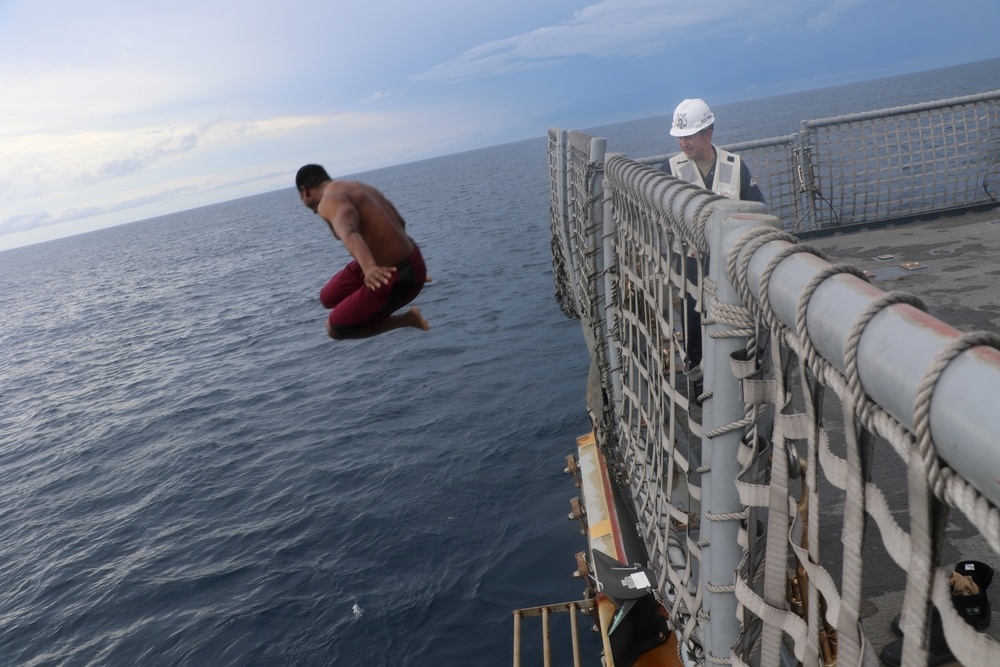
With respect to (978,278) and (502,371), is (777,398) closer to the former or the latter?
(978,278)

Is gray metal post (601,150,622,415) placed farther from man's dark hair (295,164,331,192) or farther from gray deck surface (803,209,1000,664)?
man's dark hair (295,164,331,192)

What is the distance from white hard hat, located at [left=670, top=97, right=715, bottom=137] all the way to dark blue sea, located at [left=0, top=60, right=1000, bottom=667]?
8410 mm

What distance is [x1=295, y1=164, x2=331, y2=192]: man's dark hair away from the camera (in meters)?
4.66

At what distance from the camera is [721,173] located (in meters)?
6.45

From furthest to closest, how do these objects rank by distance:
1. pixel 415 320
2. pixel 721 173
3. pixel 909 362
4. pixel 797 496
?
pixel 721 173 < pixel 415 320 < pixel 797 496 < pixel 909 362

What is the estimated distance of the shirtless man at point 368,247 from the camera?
4.44 m

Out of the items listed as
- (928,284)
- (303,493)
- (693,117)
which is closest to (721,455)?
(693,117)

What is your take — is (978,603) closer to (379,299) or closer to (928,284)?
(379,299)

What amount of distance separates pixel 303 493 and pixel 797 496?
52.1 feet

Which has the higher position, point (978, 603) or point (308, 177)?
point (308, 177)

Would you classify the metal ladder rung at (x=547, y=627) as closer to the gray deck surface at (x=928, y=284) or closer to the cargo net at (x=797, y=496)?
the cargo net at (x=797, y=496)

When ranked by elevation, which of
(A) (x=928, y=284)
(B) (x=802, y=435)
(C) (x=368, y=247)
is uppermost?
(C) (x=368, y=247)

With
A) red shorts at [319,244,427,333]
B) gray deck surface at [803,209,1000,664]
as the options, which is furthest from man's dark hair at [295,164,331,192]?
gray deck surface at [803,209,1000,664]

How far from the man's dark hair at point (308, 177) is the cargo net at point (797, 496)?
214 cm
